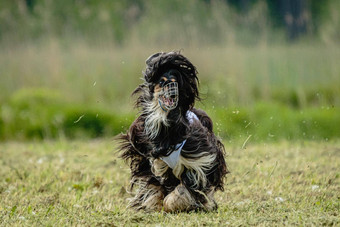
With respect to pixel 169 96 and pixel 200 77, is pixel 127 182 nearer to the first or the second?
pixel 169 96

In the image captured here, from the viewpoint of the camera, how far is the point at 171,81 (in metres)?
4.39

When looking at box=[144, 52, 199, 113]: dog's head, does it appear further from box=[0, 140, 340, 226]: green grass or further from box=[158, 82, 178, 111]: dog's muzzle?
box=[0, 140, 340, 226]: green grass

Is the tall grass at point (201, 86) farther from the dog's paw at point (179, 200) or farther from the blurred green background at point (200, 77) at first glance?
the dog's paw at point (179, 200)

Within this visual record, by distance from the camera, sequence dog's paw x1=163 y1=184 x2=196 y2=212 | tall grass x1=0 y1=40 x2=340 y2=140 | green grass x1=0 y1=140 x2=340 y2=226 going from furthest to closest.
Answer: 1. tall grass x1=0 y1=40 x2=340 y2=140
2. dog's paw x1=163 y1=184 x2=196 y2=212
3. green grass x1=0 y1=140 x2=340 y2=226

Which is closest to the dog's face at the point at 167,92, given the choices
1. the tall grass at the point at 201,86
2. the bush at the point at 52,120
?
the tall grass at the point at 201,86

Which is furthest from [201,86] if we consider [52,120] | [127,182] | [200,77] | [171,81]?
[171,81]

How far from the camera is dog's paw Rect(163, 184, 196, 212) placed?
464 centimetres

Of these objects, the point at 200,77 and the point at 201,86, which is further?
the point at 200,77

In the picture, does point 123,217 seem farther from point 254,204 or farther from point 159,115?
point 254,204

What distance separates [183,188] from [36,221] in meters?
1.08

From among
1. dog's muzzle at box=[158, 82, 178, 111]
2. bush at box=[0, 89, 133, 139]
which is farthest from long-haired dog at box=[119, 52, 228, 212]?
bush at box=[0, 89, 133, 139]

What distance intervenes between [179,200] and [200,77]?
5623 mm

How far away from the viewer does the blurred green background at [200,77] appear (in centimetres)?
935

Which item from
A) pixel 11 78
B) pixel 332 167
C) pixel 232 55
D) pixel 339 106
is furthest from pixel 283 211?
pixel 11 78
